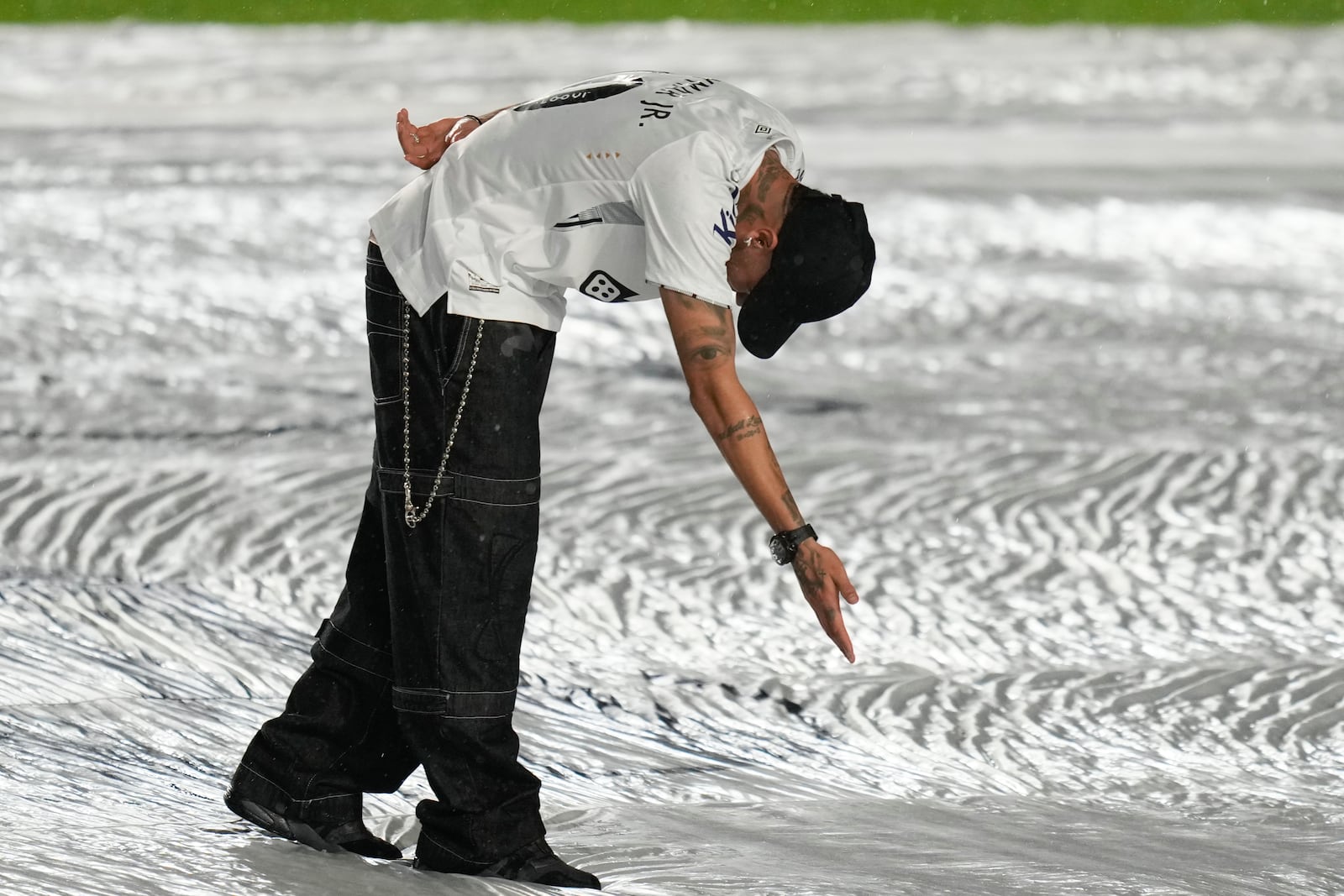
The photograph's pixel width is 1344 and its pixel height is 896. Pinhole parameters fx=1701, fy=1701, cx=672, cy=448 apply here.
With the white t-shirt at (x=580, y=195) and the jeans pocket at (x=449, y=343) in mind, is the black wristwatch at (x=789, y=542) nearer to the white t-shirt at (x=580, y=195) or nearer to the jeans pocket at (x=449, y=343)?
the white t-shirt at (x=580, y=195)

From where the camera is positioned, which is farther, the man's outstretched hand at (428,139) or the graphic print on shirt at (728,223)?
the man's outstretched hand at (428,139)

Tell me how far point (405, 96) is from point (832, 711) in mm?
6905

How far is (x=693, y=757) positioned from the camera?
7.68ft

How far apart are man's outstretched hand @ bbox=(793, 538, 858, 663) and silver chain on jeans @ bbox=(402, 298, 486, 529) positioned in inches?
15.2

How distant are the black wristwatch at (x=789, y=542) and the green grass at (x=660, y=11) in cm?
1187

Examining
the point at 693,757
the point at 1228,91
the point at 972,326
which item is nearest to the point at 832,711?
the point at 693,757

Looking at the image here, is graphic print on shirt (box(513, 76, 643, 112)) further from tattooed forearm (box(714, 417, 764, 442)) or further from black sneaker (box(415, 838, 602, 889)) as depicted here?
black sneaker (box(415, 838, 602, 889))

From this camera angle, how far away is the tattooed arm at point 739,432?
5.51 feet

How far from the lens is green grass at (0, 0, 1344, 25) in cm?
1291

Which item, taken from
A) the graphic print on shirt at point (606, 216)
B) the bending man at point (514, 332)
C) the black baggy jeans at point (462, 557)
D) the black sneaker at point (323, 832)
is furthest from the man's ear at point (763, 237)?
the black sneaker at point (323, 832)

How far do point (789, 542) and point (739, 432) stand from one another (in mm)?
122

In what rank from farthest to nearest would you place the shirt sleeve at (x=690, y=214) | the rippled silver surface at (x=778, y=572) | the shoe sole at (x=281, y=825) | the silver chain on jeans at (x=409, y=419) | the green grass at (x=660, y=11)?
the green grass at (x=660, y=11) → the rippled silver surface at (x=778, y=572) → the shoe sole at (x=281, y=825) → the silver chain on jeans at (x=409, y=419) → the shirt sleeve at (x=690, y=214)

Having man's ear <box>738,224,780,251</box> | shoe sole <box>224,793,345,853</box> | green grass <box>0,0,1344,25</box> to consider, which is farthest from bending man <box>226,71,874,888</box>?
green grass <box>0,0,1344,25</box>

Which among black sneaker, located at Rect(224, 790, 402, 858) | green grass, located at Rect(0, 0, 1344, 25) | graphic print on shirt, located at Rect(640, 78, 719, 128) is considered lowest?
black sneaker, located at Rect(224, 790, 402, 858)
